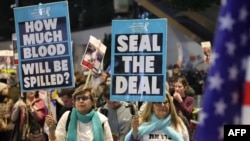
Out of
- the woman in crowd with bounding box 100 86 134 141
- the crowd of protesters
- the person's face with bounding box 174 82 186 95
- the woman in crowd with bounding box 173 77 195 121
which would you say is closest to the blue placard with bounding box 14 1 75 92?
the crowd of protesters

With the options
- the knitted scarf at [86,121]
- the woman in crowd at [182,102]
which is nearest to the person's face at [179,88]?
the woman in crowd at [182,102]

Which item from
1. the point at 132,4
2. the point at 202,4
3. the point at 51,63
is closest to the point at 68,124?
the point at 51,63

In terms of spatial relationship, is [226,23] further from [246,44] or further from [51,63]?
[51,63]

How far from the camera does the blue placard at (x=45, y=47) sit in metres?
5.89

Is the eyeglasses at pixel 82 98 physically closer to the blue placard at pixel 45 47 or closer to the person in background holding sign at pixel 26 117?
the blue placard at pixel 45 47

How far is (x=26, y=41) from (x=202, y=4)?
16.5 m

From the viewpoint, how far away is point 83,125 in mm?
6160

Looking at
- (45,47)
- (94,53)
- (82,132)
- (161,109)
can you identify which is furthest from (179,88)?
(94,53)

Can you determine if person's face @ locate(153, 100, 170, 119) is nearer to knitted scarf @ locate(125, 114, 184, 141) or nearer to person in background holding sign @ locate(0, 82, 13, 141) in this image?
knitted scarf @ locate(125, 114, 184, 141)

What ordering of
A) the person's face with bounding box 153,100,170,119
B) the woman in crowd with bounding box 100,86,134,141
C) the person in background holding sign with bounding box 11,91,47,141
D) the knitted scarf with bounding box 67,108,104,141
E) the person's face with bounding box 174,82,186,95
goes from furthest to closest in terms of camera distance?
the person in background holding sign with bounding box 11,91,47,141 → the person's face with bounding box 174,82,186,95 → the woman in crowd with bounding box 100,86,134,141 → the knitted scarf with bounding box 67,108,104,141 → the person's face with bounding box 153,100,170,119

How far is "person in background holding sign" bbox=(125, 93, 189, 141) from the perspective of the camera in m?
5.51

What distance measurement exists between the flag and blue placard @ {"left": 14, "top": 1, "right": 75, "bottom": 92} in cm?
434

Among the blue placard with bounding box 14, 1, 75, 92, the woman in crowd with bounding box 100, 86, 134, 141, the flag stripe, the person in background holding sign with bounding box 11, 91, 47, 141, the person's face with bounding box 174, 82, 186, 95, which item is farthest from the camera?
the person in background holding sign with bounding box 11, 91, 47, 141

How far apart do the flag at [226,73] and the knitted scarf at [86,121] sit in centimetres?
449
